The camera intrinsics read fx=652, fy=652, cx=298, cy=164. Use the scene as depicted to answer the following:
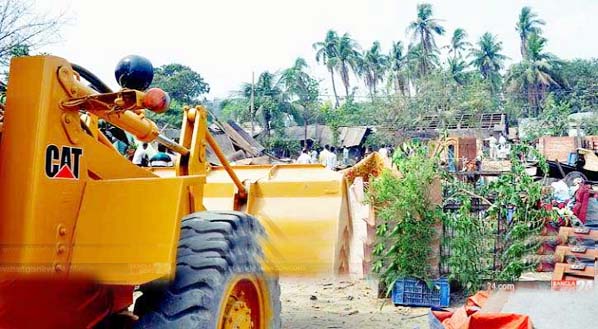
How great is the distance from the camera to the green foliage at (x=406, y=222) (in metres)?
6.62

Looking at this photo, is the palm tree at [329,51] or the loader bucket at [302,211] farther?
the palm tree at [329,51]

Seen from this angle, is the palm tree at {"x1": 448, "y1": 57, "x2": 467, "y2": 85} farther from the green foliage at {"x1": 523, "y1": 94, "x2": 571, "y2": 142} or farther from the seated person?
the seated person

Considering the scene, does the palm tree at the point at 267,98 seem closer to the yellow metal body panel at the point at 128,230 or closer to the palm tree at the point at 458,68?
the palm tree at the point at 458,68

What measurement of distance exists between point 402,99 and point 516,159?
25.8 m

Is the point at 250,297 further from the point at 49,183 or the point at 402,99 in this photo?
the point at 402,99

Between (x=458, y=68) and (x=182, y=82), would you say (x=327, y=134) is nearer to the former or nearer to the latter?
(x=182, y=82)

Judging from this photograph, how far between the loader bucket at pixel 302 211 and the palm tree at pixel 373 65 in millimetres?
50647

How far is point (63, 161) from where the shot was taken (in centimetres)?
244

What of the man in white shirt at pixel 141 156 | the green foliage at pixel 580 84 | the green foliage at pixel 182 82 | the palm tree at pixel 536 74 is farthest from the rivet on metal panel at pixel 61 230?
the palm tree at pixel 536 74

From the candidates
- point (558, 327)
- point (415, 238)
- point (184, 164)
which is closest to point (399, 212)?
point (415, 238)

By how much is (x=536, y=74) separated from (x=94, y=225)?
5188 cm

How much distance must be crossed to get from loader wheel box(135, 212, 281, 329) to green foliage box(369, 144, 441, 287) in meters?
3.75

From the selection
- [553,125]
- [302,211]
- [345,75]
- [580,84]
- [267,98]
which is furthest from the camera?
[345,75]

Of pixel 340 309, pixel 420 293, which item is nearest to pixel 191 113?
pixel 340 309
